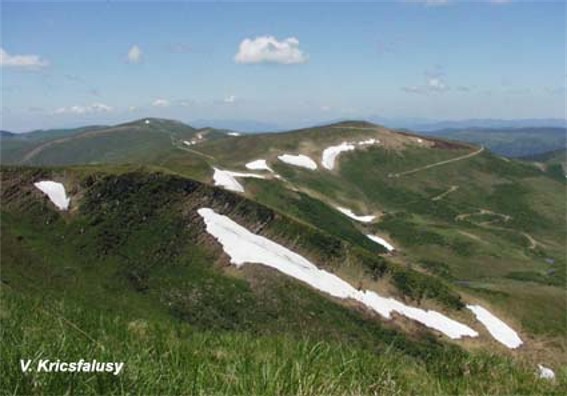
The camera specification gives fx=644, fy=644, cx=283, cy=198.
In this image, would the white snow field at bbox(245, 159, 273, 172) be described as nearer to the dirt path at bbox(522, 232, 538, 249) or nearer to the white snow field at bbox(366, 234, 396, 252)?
the white snow field at bbox(366, 234, 396, 252)

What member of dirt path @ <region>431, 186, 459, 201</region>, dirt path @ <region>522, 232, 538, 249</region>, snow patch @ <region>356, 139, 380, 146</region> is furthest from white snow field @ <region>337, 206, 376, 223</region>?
snow patch @ <region>356, 139, 380, 146</region>

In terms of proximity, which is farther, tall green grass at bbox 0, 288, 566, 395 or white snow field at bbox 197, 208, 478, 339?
white snow field at bbox 197, 208, 478, 339

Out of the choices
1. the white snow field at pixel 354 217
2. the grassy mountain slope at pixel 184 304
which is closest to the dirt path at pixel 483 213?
the white snow field at pixel 354 217

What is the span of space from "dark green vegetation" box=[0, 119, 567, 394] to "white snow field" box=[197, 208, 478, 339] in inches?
62.3

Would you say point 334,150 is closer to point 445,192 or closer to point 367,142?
point 367,142

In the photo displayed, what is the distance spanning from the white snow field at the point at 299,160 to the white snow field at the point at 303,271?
101972 millimetres

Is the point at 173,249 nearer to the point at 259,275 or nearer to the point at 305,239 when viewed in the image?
the point at 259,275

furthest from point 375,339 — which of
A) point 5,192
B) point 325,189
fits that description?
point 325,189

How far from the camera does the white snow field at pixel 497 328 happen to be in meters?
66.6

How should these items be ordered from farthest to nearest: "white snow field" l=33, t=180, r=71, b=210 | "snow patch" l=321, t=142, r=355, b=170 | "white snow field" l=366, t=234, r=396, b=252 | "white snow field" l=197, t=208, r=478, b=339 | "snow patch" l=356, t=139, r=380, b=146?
"snow patch" l=356, t=139, r=380, b=146 → "snow patch" l=321, t=142, r=355, b=170 → "white snow field" l=366, t=234, r=396, b=252 → "white snow field" l=33, t=180, r=71, b=210 → "white snow field" l=197, t=208, r=478, b=339

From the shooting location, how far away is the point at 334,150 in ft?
616

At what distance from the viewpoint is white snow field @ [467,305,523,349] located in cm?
6662

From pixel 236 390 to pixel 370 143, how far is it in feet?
630

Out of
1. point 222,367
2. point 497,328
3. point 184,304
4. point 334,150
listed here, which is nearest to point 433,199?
point 334,150
